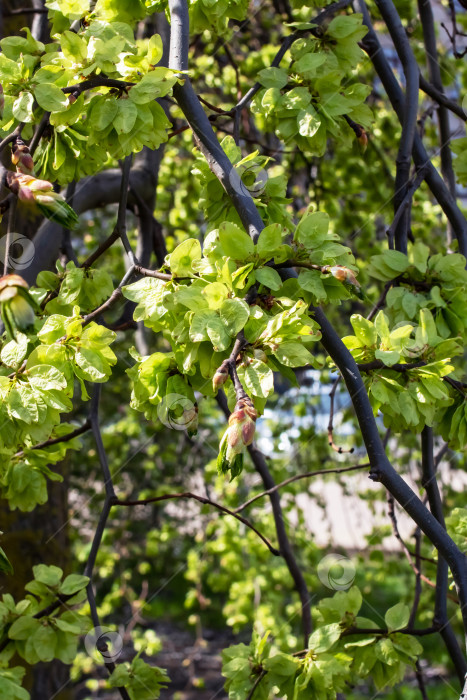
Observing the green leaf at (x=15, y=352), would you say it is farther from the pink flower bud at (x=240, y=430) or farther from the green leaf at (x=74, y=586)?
the green leaf at (x=74, y=586)

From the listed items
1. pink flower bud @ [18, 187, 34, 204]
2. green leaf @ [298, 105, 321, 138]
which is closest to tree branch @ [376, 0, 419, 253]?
green leaf @ [298, 105, 321, 138]

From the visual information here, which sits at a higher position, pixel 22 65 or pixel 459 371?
pixel 22 65

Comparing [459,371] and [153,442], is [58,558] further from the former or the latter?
[153,442]

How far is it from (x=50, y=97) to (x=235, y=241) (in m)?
0.36

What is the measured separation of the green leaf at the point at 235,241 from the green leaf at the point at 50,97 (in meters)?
0.32

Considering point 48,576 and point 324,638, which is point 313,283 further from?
point 48,576

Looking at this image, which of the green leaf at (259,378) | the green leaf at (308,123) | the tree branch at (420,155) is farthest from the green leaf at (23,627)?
the tree branch at (420,155)

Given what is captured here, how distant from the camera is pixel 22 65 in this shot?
116 centimetres

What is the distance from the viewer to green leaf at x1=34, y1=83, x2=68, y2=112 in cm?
110

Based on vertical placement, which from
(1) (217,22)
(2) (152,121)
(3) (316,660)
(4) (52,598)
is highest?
(1) (217,22)

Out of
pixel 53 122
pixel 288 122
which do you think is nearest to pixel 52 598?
pixel 53 122

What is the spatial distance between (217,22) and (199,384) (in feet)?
2.28

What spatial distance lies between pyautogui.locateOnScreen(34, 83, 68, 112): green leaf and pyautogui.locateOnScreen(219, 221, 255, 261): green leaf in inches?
12.5

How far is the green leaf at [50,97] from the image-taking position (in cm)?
110
